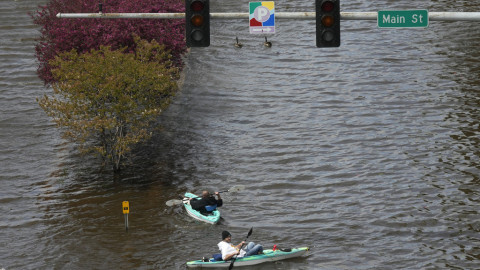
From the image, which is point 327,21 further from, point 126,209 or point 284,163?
point 284,163

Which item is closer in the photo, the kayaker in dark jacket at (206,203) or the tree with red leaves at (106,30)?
the kayaker in dark jacket at (206,203)

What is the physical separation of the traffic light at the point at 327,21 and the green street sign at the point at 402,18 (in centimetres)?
128

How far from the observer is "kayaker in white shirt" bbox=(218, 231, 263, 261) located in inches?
984

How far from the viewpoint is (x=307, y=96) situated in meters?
47.1

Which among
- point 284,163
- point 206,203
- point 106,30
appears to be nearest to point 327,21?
point 206,203

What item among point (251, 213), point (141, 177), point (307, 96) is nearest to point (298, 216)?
point (251, 213)

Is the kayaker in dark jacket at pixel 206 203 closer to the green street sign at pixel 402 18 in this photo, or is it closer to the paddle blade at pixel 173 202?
the paddle blade at pixel 173 202

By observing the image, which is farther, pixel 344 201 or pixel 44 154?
pixel 44 154

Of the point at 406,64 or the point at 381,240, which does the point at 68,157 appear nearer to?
the point at 381,240

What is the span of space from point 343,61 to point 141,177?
23288mm

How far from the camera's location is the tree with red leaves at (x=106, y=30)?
37094mm

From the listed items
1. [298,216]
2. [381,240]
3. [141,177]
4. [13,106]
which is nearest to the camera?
[381,240]

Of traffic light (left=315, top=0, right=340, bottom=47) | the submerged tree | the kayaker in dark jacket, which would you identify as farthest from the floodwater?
traffic light (left=315, top=0, right=340, bottom=47)

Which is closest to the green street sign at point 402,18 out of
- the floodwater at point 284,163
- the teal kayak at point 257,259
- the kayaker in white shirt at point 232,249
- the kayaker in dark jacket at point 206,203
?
the kayaker in white shirt at point 232,249
